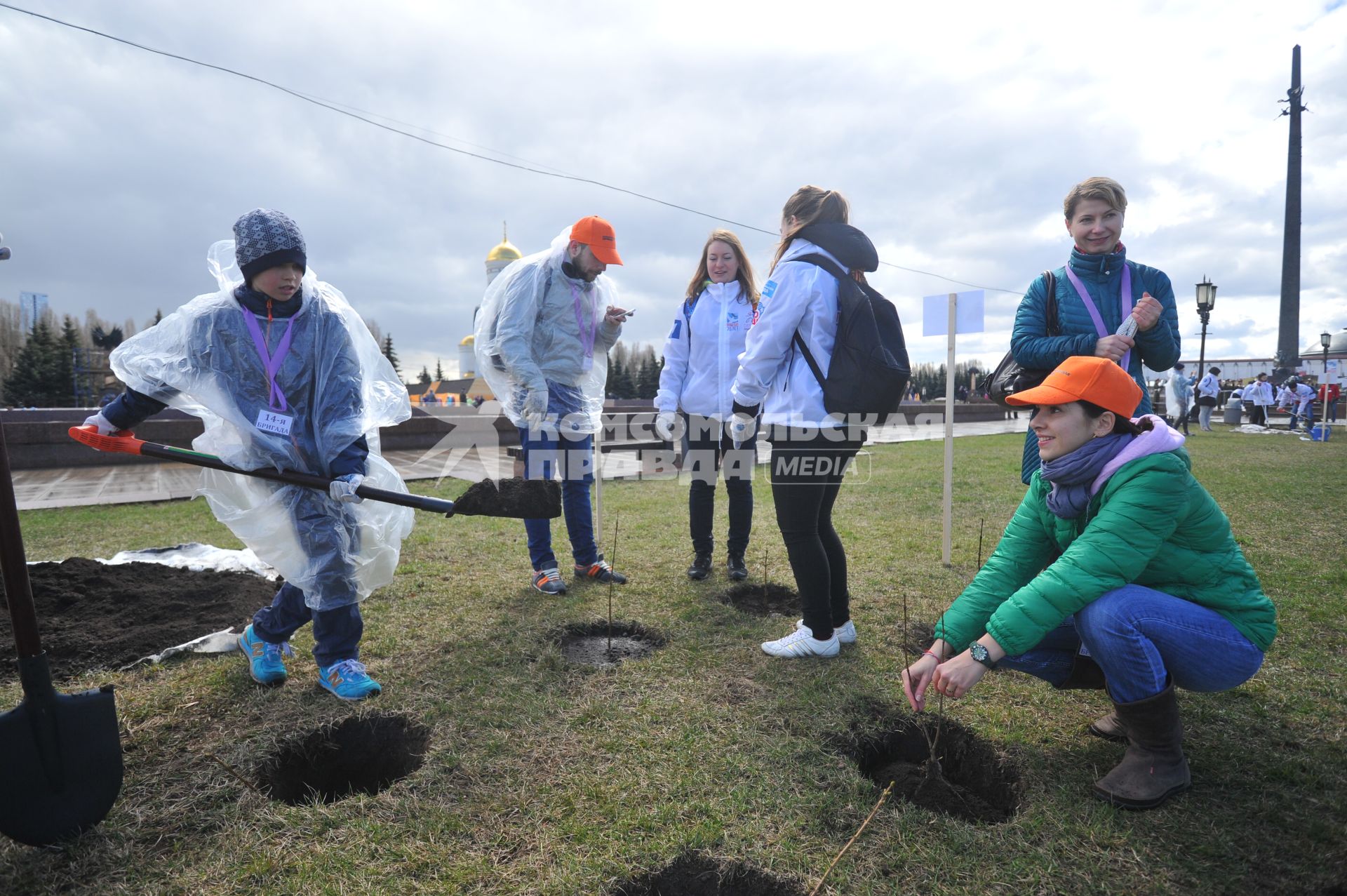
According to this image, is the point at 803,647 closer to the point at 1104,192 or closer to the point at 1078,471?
the point at 1078,471

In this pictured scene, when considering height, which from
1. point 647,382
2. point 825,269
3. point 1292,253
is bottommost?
point 825,269

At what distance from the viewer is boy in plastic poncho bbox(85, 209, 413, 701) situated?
2.50 m

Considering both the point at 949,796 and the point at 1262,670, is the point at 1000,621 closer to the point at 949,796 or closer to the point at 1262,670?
the point at 949,796

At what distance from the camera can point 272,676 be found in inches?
105

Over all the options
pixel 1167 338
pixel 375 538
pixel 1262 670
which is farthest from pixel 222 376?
pixel 1262 670

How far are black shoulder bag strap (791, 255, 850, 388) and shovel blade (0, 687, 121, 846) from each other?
8.14 ft

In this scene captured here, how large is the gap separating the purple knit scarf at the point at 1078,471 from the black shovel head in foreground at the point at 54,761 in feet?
8.98

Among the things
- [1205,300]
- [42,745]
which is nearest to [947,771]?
[42,745]

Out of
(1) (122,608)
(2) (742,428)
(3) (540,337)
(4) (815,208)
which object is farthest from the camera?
(3) (540,337)

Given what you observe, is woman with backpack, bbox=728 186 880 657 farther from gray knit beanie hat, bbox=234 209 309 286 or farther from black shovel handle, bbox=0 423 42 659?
black shovel handle, bbox=0 423 42 659

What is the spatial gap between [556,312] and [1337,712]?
12.2ft

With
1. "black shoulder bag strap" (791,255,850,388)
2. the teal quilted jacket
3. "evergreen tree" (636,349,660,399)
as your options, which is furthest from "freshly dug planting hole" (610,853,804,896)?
"evergreen tree" (636,349,660,399)

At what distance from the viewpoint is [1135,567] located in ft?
5.97

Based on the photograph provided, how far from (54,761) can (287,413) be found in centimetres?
125
